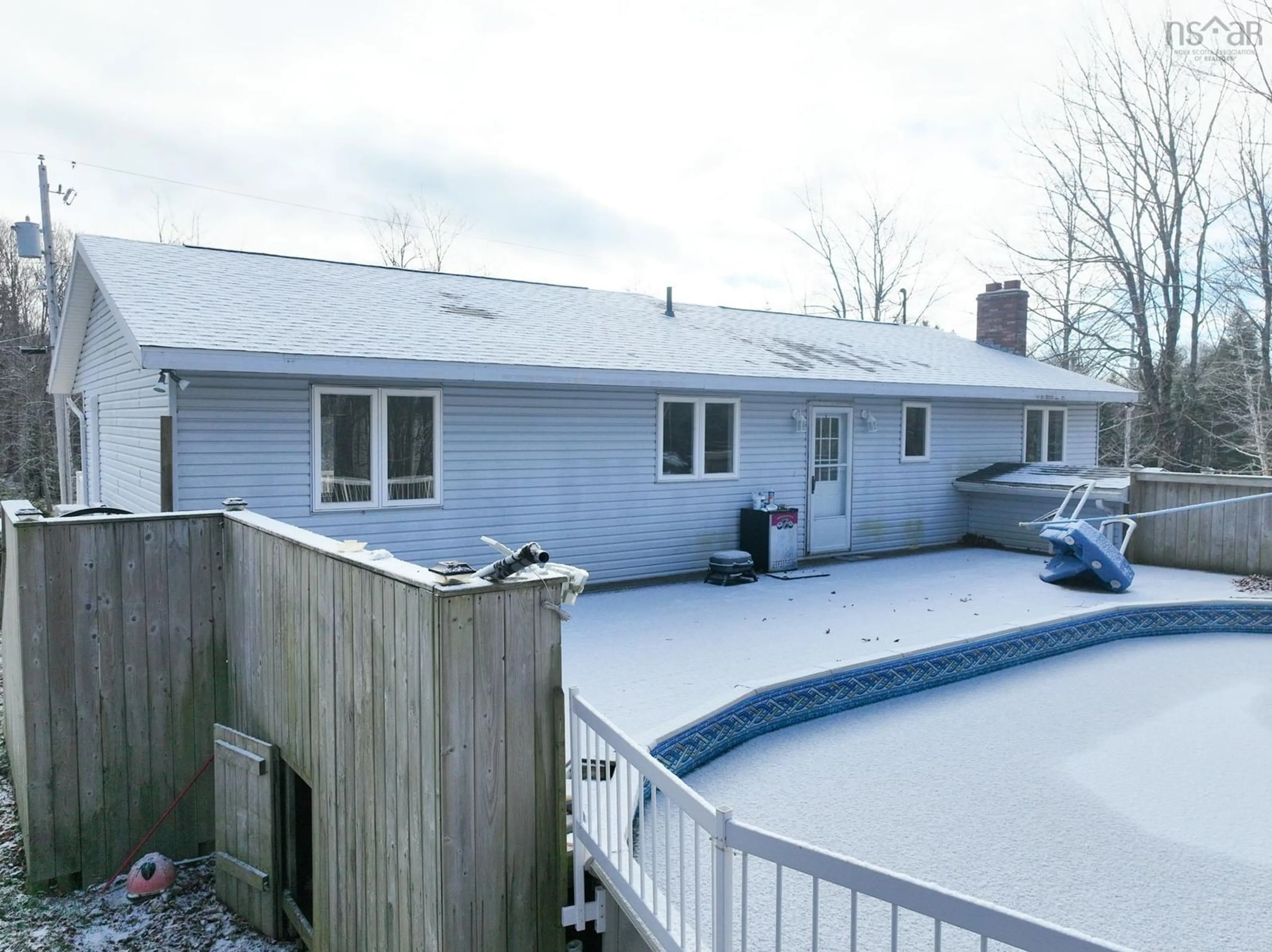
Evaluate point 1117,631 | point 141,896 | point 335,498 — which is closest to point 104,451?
point 335,498

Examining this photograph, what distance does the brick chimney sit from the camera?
49.6ft

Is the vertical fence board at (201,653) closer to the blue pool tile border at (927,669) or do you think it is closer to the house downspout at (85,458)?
the blue pool tile border at (927,669)

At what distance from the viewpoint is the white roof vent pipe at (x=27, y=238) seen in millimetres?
13273

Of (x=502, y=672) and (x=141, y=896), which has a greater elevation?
(x=502, y=672)

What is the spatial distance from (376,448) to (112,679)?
326cm

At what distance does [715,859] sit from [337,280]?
8.50 metres

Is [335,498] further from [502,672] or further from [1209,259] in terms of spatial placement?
[1209,259]

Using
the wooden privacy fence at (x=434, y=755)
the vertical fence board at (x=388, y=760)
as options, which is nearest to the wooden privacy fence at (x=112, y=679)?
the wooden privacy fence at (x=434, y=755)

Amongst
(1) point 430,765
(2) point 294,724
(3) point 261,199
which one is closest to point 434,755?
(1) point 430,765

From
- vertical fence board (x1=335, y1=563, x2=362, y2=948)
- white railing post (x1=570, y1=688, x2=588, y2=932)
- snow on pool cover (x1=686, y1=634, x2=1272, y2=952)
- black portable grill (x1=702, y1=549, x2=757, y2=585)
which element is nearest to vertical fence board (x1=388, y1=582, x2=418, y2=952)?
vertical fence board (x1=335, y1=563, x2=362, y2=948)

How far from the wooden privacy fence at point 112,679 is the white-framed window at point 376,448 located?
102 inches

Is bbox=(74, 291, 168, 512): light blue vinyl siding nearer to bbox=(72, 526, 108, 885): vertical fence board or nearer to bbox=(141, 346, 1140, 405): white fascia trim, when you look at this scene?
bbox=(141, 346, 1140, 405): white fascia trim

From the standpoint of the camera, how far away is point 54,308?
47.2ft

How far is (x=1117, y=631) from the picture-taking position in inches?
285
